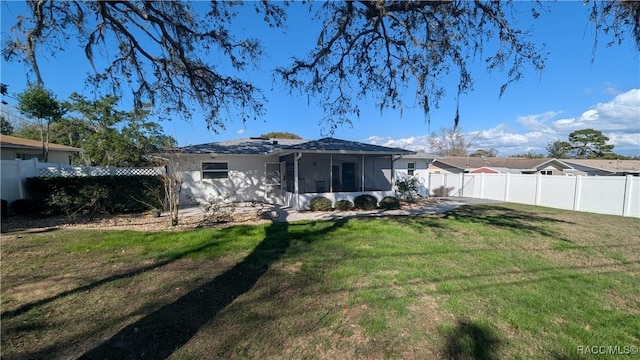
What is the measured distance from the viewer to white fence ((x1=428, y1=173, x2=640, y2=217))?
12391 millimetres

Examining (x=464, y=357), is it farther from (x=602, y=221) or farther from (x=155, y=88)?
(x=602, y=221)

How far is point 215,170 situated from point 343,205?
21.1 feet

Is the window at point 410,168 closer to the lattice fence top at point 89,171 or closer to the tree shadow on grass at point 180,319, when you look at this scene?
the lattice fence top at point 89,171

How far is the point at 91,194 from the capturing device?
10.0 meters

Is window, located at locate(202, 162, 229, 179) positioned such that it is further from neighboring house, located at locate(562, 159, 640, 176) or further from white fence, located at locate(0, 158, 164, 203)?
neighboring house, located at locate(562, 159, 640, 176)

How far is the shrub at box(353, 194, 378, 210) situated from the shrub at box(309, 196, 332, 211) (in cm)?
144

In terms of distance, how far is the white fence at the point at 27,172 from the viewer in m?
9.67

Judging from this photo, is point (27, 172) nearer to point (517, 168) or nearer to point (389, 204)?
point (389, 204)

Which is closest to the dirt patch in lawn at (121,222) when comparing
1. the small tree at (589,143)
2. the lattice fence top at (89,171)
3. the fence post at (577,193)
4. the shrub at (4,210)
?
the shrub at (4,210)

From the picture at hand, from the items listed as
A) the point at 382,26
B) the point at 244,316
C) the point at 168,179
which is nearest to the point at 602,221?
the point at 382,26

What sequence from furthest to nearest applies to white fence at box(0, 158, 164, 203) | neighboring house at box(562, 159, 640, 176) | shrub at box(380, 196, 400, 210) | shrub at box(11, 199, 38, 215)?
1. neighboring house at box(562, 159, 640, 176)
2. shrub at box(380, 196, 400, 210)
3. white fence at box(0, 158, 164, 203)
4. shrub at box(11, 199, 38, 215)

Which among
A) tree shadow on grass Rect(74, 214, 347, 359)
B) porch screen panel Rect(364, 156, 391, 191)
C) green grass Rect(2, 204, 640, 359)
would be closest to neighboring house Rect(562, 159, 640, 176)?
porch screen panel Rect(364, 156, 391, 191)

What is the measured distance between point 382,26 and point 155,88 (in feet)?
19.3

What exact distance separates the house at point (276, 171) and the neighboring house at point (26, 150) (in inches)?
423
